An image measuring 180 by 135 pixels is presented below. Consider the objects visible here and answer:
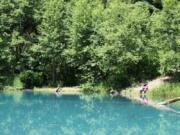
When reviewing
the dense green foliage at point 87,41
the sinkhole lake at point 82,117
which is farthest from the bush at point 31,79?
the sinkhole lake at point 82,117

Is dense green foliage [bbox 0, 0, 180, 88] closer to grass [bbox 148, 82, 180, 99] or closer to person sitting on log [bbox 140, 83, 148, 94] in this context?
grass [bbox 148, 82, 180, 99]

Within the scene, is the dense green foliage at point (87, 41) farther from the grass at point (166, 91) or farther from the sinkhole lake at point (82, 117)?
the sinkhole lake at point (82, 117)

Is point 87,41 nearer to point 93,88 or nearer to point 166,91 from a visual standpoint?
point 93,88

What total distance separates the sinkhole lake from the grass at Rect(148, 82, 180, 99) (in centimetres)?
241

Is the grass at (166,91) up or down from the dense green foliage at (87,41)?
down

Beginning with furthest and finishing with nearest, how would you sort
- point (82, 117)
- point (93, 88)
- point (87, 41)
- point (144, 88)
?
point (87, 41)
point (93, 88)
point (144, 88)
point (82, 117)

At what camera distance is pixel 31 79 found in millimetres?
44125

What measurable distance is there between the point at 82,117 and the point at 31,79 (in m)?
18.4

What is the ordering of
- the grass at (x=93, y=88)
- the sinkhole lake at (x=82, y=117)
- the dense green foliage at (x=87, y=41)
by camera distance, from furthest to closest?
the grass at (x=93, y=88) < the dense green foliage at (x=87, y=41) < the sinkhole lake at (x=82, y=117)

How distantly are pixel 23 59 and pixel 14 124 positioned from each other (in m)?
22.5

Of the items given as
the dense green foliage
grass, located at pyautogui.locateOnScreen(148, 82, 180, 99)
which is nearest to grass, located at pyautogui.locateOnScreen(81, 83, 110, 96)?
the dense green foliage

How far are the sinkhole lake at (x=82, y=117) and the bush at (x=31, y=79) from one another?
7.22 metres

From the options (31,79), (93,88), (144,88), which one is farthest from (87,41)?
(144,88)

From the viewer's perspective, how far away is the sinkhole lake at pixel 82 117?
2148cm
